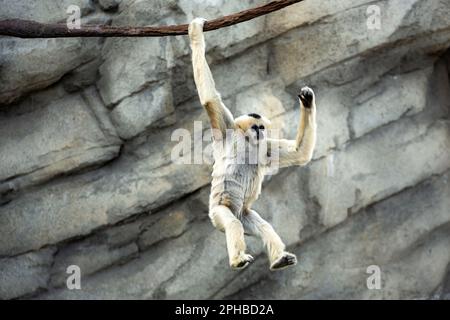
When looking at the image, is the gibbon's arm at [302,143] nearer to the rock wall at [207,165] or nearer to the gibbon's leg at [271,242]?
the gibbon's leg at [271,242]

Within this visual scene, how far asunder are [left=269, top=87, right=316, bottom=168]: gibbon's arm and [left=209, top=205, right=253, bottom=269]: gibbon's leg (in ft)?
2.61

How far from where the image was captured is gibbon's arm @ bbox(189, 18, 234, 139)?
8.06 meters

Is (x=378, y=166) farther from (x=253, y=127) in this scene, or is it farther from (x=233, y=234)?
(x=233, y=234)

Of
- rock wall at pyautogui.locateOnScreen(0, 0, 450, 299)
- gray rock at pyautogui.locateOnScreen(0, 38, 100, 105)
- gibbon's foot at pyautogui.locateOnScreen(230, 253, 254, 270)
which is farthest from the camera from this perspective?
rock wall at pyautogui.locateOnScreen(0, 0, 450, 299)

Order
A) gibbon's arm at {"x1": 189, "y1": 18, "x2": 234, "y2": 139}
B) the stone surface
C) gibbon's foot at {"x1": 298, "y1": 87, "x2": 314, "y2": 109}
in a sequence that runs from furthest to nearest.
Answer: the stone surface
gibbon's arm at {"x1": 189, "y1": 18, "x2": 234, "y2": 139}
gibbon's foot at {"x1": 298, "y1": 87, "x2": 314, "y2": 109}

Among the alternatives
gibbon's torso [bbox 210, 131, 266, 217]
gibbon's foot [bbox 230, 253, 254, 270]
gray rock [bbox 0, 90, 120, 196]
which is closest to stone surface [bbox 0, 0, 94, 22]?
gray rock [bbox 0, 90, 120, 196]

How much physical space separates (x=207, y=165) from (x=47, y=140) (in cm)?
195

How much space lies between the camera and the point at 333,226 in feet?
40.3

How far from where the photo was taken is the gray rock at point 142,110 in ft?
37.0

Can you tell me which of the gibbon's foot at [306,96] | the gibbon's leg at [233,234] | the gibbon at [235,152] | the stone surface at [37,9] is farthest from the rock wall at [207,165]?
the gibbon's foot at [306,96]

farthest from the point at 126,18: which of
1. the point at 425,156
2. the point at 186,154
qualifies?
the point at 425,156

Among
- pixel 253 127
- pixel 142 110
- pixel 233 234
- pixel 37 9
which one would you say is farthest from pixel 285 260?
pixel 37 9

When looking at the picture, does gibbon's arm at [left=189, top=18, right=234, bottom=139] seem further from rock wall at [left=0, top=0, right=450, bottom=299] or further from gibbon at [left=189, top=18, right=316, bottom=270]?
rock wall at [left=0, top=0, right=450, bottom=299]

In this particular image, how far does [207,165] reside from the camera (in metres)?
11.6
